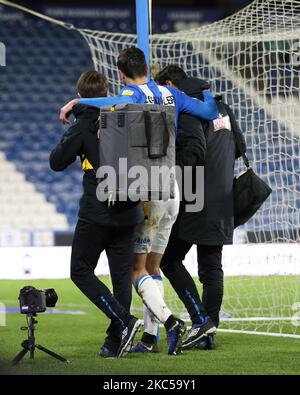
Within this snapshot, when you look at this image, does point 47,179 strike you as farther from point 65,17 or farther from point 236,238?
point 236,238

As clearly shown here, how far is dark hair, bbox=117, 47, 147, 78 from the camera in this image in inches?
223

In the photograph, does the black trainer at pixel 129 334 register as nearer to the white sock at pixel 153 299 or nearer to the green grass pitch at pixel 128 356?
the green grass pitch at pixel 128 356

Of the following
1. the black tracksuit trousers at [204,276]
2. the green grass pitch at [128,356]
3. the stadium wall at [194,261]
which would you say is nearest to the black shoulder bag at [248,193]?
the black tracksuit trousers at [204,276]

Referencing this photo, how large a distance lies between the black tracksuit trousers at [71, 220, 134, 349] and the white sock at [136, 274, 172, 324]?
0.10 m

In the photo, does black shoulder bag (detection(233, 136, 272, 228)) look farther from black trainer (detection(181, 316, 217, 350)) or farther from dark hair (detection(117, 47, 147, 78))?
dark hair (detection(117, 47, 147, 78))

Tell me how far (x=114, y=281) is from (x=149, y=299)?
0.23 metres

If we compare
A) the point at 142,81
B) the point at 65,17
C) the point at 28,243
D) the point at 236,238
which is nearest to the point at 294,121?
the point at 142,81

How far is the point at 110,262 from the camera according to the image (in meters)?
5.70

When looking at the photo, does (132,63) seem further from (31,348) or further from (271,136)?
(271,136)

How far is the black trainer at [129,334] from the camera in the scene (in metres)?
5.49

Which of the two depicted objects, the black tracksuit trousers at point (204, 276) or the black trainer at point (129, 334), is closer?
the black trainer at point (129, 334)

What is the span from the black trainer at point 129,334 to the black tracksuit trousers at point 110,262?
0.03 metres
